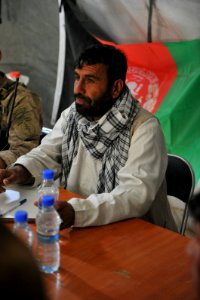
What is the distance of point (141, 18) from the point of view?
3.14 meters

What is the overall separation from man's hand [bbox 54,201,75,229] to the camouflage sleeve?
89cm

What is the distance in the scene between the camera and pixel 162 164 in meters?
1.84

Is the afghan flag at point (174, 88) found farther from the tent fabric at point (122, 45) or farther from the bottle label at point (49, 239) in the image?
the bottle label at point (49, 239)

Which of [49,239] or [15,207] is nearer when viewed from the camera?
[49,239]

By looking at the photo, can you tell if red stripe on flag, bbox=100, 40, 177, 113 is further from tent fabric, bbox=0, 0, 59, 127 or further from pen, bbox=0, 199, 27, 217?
pen, bbox=0, 199, 27, 217

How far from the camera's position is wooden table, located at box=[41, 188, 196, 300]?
4.00 feet

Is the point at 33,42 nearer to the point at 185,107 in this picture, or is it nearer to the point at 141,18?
the point at 141,18

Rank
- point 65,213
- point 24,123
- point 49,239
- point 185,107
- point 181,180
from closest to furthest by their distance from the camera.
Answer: point 49,239
point 65,213
point 181,180
point 24,123
point 185,107

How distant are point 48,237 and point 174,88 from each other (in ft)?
6.40

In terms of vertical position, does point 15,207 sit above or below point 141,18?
below

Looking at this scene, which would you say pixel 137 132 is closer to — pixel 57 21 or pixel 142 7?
pixel 142 7

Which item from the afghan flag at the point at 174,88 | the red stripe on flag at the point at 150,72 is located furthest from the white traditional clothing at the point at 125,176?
the red stripe on flag at the point at 150,72

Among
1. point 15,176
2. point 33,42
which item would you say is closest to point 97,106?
point 15,176

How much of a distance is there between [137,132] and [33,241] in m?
0.68
